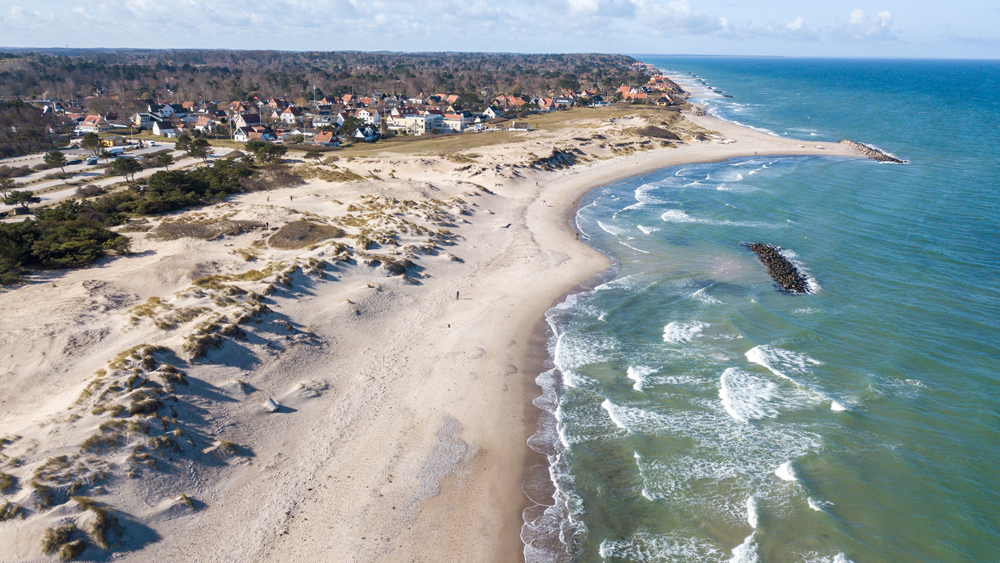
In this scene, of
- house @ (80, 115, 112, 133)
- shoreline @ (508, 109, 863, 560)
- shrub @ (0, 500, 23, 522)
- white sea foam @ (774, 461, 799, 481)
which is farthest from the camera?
house @ (80, 115, 112, 133)

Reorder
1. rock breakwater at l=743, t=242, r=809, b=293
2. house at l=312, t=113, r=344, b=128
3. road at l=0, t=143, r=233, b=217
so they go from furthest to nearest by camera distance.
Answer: house at l=312, t=113, r=344, b=128
road at l=0, t=143, r=233, b=217
rock breakwater at l=743, t=242, r=809, b=293

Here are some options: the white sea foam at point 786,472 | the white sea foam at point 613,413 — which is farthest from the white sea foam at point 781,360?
the white sea foam at point 613,413

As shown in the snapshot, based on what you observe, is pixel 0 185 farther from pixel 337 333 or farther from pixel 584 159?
pixel 584 159

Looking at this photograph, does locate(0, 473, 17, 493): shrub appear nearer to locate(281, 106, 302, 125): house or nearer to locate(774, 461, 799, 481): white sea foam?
locate(774, 461, 799, 481): white sea foam

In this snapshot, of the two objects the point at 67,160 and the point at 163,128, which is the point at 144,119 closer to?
the point at 163,128

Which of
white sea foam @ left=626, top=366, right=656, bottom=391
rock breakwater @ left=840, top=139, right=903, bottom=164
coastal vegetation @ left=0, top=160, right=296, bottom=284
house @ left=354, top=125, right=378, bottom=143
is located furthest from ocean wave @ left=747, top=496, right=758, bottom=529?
house @ left=354, top=125, right=378, bottom=143

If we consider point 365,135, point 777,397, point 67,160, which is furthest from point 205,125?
point 777,397

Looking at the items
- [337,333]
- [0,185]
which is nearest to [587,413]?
[337,333]
